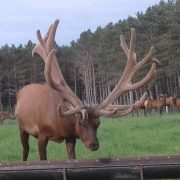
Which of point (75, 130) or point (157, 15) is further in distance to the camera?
point (157, 15)

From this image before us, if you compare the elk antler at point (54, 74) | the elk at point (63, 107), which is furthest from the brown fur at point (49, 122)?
the elk antler at point (54, 74)

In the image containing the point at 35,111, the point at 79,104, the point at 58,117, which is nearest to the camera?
the point at 79,104

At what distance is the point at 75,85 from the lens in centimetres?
8469

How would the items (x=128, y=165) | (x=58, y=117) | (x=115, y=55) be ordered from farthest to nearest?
(x=115, y=55)
(x=58, y=117)
(x=128, y=165)

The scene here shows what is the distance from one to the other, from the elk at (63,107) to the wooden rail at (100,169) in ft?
6.13

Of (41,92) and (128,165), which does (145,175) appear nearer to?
(128,165)

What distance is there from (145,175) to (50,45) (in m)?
3.88

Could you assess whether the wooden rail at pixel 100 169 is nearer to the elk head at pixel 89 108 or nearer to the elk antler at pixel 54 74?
the elk head at pixel 89 108

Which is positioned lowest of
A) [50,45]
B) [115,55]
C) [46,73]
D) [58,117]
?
[58,117]

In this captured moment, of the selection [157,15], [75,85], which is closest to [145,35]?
[157,15]

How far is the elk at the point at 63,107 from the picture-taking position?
673cm

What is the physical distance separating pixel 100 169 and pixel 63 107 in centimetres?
274

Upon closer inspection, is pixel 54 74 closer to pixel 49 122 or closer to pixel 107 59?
pixel 49 122

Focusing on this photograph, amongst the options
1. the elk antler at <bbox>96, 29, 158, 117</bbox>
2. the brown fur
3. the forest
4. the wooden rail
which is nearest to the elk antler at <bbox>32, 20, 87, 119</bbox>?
the brown fur
